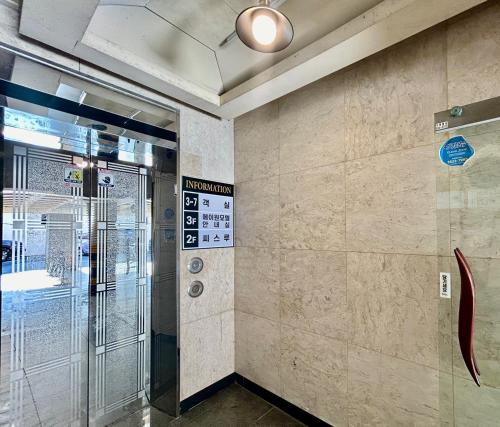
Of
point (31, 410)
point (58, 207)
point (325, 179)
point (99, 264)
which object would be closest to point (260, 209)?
point (325, 179)

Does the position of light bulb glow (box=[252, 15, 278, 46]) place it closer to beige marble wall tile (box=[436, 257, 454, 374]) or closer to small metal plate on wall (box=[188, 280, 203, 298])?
beige marble wall tile (box=[436, 257, 454, 374])

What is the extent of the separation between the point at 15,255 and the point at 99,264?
51cm

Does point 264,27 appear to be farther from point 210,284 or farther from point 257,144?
point 210,284

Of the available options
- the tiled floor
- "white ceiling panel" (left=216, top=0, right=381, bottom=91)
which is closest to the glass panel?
the tiled floor

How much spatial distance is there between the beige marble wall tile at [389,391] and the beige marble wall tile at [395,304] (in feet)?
0.22

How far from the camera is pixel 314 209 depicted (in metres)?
2.12

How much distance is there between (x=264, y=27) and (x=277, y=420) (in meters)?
2.85

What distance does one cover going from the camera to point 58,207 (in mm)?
1822

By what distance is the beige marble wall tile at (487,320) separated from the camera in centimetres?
128

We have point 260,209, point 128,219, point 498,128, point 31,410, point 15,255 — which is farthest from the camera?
point 260,209

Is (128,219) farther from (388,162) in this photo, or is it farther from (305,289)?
(388,162)

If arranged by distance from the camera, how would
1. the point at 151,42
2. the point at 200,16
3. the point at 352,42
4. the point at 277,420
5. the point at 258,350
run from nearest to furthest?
the point at 352,42 → the point at 200,16 → the point at 151,42 → the point at 277,420 → the point at 258,350

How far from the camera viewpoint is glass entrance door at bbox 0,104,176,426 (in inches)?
64.3

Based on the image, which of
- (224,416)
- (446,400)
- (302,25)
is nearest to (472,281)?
(446,400)
